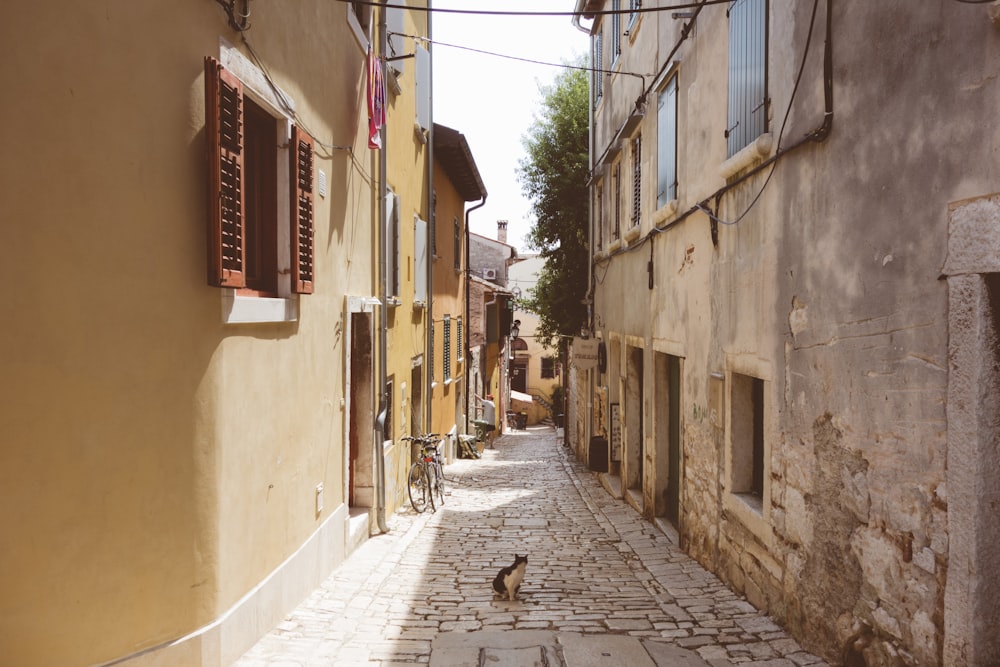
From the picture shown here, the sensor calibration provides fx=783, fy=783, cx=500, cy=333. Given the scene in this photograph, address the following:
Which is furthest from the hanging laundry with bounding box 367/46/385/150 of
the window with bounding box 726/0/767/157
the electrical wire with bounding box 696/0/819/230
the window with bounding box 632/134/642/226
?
the window with bounding box 632/134/642/226

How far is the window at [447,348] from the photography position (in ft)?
57.6

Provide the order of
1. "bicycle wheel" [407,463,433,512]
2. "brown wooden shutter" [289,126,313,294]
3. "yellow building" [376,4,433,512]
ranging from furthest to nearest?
"bicycle wheel" [407,463,433,512] → "yellow building" [376,4,433,512] → "brown wooden shutter" [289,126,313,294]

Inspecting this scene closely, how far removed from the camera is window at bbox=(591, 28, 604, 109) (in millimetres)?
15750

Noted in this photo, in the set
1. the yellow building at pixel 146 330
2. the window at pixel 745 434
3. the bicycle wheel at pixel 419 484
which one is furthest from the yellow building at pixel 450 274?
the yellow building at pixel 146 330

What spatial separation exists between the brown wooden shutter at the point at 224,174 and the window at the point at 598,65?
1208 centimetres

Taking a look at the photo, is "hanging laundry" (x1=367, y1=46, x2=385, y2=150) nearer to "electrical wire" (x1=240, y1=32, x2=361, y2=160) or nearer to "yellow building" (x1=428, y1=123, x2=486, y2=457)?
"electrical wire" (x1=240, y1=32, x2=361, y2=160)

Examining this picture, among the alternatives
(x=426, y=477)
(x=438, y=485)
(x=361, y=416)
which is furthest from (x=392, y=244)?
(x=438, y=485)

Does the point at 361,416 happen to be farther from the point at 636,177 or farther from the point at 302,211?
the point at 636,177

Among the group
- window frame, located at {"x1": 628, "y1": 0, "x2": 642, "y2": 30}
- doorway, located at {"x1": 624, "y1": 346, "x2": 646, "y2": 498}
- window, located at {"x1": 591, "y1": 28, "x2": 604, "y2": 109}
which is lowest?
doorway, located at {"x1": 624, "y1": 346, "x2": 646, "y2": 498}

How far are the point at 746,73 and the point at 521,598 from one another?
474cm

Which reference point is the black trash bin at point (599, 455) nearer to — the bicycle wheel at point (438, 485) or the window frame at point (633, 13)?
the bicycle wheel at point (438, 485)

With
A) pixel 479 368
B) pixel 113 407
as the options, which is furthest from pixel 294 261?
pixel 479 368

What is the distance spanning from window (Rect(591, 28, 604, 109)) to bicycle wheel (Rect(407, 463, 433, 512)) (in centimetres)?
868

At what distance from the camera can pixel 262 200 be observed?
577 cm
